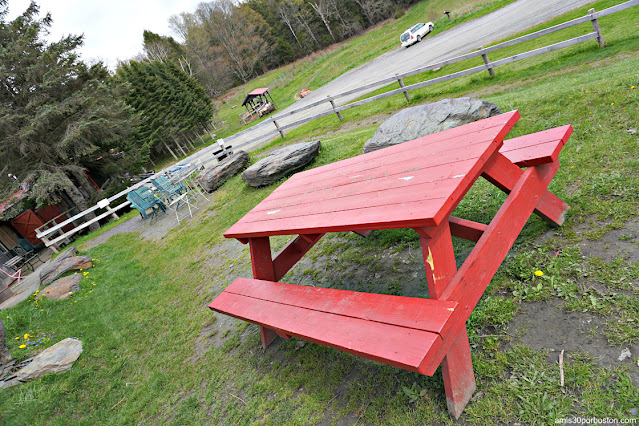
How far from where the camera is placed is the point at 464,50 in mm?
16000

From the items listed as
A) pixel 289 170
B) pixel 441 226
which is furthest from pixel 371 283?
pixel 289 170

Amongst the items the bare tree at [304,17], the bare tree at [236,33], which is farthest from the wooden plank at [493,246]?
the bare tree at [304,17]

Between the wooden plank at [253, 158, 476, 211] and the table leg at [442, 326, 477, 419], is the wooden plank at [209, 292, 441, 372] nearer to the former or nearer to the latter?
the table leg at [442, 326, 477, 419]

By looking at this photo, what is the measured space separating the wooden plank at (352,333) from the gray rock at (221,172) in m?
8.38

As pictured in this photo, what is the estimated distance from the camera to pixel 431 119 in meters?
5.39

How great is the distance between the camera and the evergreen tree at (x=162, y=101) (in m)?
26.7

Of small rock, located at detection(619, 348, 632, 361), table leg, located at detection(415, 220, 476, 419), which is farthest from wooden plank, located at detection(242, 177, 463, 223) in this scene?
small rock, located at detection(619, 348, 632, 361)

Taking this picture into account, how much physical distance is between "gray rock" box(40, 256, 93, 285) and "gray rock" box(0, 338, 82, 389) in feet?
12.6

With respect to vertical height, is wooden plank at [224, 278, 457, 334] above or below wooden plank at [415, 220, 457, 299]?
below

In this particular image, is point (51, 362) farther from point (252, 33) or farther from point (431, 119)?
point (252, 33)

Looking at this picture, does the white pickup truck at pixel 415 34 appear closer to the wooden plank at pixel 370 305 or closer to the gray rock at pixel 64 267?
the gray rock at pixel 64 267

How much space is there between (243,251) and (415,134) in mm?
3492

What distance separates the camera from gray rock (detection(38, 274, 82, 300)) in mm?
6875

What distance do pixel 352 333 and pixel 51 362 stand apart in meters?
4.62
